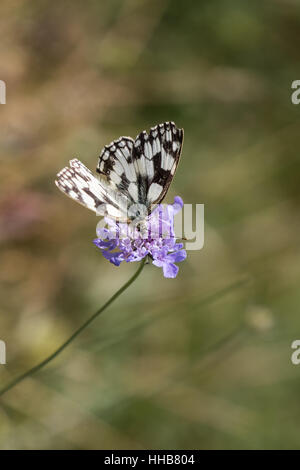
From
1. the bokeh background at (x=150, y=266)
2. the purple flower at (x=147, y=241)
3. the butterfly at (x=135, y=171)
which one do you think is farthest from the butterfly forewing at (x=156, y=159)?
the bokeh background at (x=150, y=266)

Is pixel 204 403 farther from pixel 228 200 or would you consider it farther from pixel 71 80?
pixel 71 80

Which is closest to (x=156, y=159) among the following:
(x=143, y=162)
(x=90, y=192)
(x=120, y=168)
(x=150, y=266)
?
→ (x=143, y=162)

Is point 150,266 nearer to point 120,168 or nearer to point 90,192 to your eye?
point 120,168

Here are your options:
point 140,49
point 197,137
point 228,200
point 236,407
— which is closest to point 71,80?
point 140,49

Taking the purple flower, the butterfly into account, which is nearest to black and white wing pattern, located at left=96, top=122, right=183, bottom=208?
the butterfly

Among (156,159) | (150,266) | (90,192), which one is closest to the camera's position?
(90,192)

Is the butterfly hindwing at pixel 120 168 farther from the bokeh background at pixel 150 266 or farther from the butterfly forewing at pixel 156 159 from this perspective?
the bokeh background at pixel 150 266

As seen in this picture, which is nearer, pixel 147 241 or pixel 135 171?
pixel 147 241
